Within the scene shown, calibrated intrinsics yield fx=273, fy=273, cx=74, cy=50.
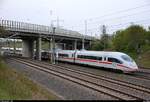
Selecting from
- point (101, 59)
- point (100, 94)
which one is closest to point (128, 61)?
point (101, 59)

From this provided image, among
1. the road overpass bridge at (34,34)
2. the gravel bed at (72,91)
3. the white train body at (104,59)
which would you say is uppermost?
the road overpass bridge at (34,34)

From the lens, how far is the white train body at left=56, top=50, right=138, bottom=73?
1316 inches

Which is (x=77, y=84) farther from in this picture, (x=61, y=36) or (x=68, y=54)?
(x=61, y=36)

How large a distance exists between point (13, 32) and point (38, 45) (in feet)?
32.2

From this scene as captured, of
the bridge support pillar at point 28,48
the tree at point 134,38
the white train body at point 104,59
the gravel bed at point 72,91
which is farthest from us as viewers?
the bridge support pillar at point 28,48

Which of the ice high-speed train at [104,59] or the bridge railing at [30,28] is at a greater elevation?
the bridge railing at [30,28]

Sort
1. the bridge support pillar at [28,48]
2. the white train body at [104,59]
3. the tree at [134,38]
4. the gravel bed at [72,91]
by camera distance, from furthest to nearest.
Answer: the bridge support pillar at [28,48], the tree at [134,38], the white train body at [104,59], the gravel bed at [72,91]

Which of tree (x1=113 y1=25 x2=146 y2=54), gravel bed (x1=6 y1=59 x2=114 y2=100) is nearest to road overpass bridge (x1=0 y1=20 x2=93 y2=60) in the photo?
tree (x1=113 y1=25 x2=146 y2=54)

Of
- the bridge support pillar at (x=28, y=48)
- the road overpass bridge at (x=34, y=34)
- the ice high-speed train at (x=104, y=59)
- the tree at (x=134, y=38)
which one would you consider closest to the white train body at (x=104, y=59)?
the ice high-speed train at (x=104, y=59)

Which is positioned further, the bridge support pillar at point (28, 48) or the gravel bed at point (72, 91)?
the bridge support pillar at point (28, 48)

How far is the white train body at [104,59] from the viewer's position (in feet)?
110

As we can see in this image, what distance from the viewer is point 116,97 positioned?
55.2 ft

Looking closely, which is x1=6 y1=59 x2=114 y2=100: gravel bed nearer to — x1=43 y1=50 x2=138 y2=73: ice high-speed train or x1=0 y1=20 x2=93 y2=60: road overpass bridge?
x1=43 y1=50 x2=138 y2=73: ice high-speed train

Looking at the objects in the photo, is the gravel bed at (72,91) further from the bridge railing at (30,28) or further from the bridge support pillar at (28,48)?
the bridge support pillar at (28,48)
